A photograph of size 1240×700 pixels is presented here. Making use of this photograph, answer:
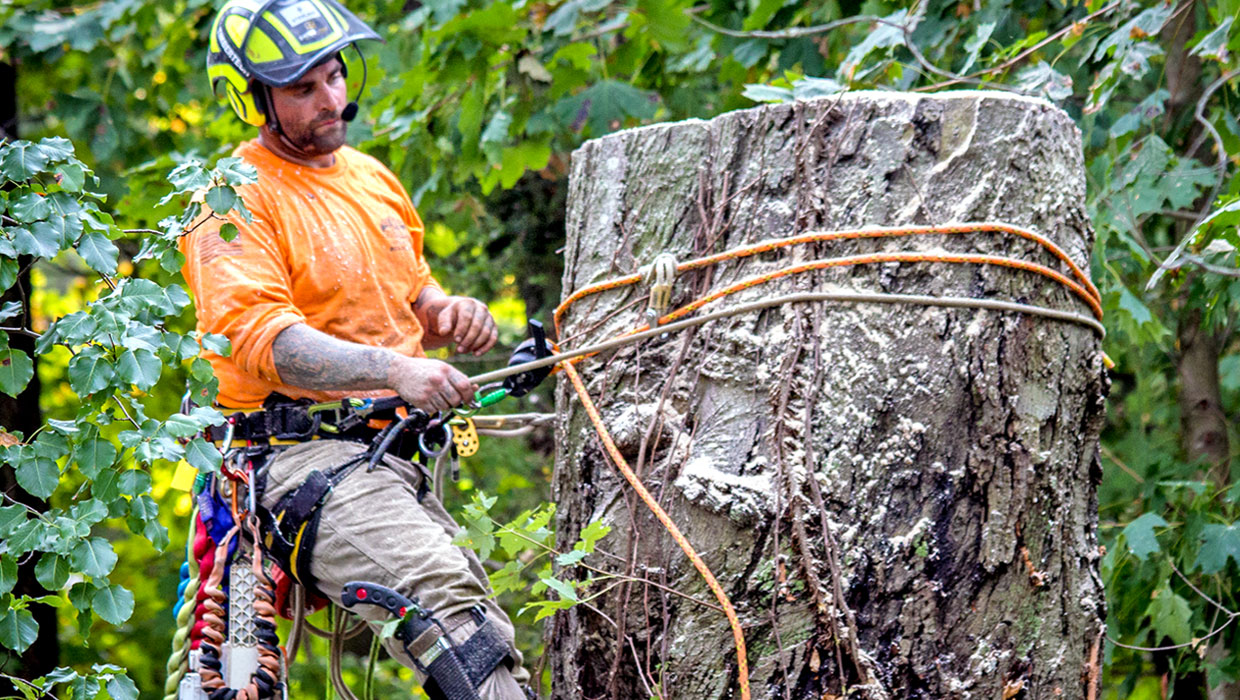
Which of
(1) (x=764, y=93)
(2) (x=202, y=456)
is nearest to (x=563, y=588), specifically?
(2) (x=202, y=456)

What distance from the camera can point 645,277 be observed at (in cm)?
266

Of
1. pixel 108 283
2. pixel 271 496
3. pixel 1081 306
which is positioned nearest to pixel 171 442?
pixel 108 283

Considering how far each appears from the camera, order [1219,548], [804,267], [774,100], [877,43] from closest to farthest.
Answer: [804,267], [774,100], [1219,548], [877,43]

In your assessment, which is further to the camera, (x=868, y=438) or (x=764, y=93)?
(x=764, y=93)

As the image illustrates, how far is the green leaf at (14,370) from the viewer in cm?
234

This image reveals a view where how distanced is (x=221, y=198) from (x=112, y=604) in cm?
83

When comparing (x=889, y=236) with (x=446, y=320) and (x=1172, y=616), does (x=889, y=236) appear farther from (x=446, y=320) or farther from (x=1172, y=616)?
(x=1172, y=616)

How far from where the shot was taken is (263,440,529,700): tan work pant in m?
2.73

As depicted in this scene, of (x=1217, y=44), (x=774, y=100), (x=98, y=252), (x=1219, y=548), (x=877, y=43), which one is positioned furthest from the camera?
(x=877, y=43)

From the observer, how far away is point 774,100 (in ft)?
11.2

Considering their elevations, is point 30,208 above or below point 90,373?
above

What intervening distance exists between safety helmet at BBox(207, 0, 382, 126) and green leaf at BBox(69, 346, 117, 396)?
3.42 ft

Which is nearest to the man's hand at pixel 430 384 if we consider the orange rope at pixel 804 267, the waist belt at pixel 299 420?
the waist belt at pixel 299 420

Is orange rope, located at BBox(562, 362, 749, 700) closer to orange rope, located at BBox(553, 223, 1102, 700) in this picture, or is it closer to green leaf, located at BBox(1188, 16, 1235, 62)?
orange rope, located at BBox(553, 223, 1102, 700)
